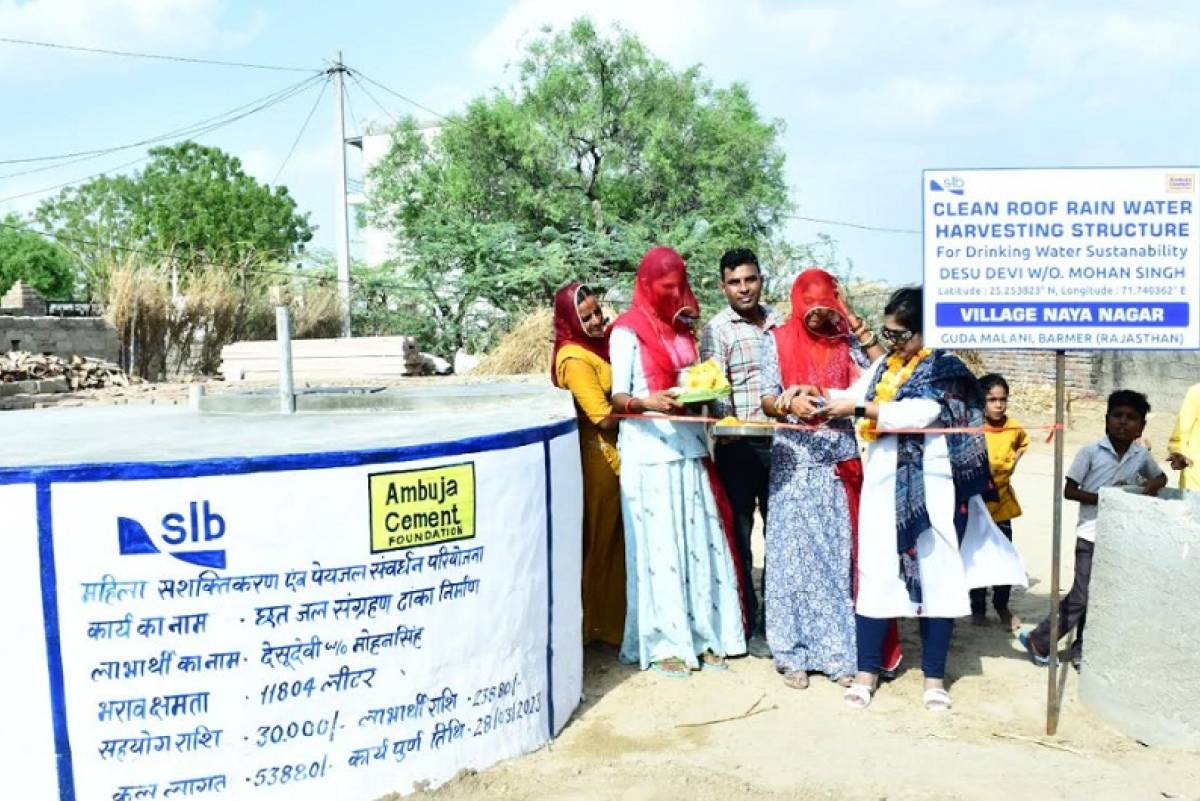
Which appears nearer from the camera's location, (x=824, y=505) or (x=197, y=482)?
(x=197, y=482)

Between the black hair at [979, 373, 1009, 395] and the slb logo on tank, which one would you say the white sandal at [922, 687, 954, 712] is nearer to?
the black hair at [979, 373, 1009, 395]

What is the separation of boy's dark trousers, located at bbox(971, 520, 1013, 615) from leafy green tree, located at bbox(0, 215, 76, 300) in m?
44.7

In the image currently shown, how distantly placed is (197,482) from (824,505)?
8.01ft

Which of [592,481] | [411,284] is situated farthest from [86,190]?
[592,481]

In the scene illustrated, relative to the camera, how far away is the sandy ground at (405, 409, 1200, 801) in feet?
10.9

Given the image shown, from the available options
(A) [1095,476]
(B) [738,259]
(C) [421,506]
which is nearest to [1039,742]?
(A) [1095,476]

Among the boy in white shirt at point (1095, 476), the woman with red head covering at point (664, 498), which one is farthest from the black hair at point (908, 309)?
the boy in white shirt at point (1095, 476)

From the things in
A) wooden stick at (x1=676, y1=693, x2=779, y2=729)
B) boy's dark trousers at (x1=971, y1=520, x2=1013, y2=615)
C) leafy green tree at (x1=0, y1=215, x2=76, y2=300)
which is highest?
leafy green tree at (x1=0, y1=215, x2=76, y2=300)

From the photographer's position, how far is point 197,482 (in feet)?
9.40

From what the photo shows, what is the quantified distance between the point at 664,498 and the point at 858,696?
1.07m

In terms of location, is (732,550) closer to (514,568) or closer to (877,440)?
(877,440)

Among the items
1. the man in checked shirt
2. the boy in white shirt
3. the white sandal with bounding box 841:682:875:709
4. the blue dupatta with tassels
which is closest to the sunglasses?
the blue dupatta with tassels

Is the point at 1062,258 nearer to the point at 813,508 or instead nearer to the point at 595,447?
the point at 813,508

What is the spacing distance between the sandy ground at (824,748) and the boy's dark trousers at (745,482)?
17.6 inches
